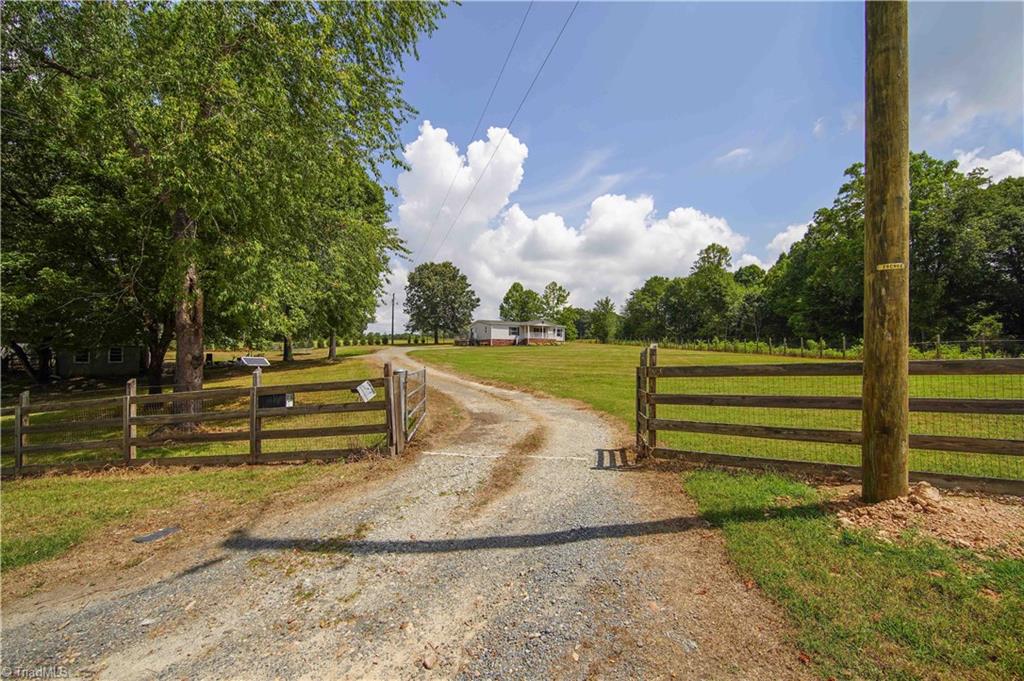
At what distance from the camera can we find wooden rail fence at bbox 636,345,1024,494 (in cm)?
427

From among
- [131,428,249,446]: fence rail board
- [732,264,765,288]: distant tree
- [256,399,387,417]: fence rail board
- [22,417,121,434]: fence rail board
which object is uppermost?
[732,264,765,288]: distant tree

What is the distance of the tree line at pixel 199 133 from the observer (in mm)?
8625

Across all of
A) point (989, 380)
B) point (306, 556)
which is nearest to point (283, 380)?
point (306, 556)

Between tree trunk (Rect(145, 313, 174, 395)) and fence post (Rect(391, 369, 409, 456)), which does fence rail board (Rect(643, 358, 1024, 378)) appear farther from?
tree trunk (Rect(145, 313, 174, 395))

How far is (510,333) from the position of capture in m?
64.6

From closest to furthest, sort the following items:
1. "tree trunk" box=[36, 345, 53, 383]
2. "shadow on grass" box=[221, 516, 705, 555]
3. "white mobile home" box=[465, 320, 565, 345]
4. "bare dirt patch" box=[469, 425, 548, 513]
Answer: "shadow on grass" box=[221, 516, 705, 555] < "bare dirt patch" box=[469, 425, 548, 513] < "tree trunk" box=[36, 345, 53, 383] < "white mobile home" box=[465, 320, 565, 345]

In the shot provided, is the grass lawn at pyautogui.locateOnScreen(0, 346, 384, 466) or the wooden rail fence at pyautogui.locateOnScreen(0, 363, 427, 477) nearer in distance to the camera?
the wooden rail fence at pyautogui.locateOnScreen(0, 363, 427, 477)

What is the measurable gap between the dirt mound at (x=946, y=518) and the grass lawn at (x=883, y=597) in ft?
0.49

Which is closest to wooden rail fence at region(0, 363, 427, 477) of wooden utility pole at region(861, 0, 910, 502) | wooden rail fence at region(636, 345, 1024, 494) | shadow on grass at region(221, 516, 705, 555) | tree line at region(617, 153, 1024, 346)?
shadow on grass at region(221, 516, 705, 555)

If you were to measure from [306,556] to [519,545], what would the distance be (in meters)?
2.05

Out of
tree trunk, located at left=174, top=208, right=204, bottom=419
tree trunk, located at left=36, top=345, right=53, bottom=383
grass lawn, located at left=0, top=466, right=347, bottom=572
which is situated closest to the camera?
grass lawn, located at left=0, top=466, right=347, bottom=572

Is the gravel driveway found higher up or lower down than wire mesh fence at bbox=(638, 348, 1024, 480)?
lower down

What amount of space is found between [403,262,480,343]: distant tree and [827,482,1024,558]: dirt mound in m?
68.6

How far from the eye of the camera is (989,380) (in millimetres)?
12570
